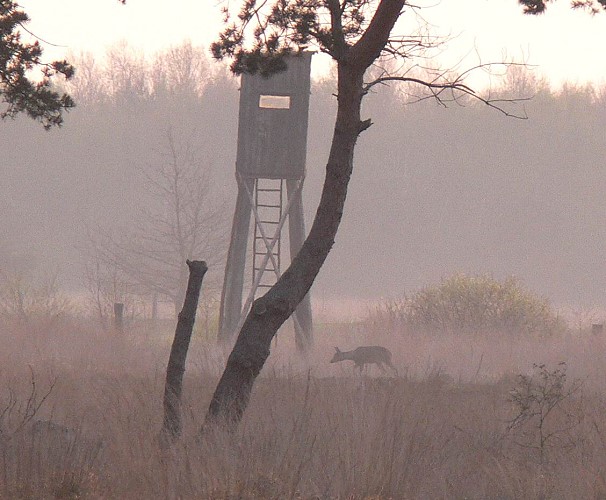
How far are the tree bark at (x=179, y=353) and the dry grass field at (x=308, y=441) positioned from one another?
135 millimetres

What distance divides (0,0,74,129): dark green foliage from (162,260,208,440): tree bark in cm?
281

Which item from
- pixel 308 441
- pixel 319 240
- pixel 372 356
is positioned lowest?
pixel 372 356

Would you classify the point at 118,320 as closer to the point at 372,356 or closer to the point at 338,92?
the point at 372,356

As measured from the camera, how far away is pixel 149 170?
6306 centimetres

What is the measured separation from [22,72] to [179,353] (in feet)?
11.9

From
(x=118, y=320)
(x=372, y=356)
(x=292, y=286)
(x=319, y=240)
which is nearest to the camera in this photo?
(x=292, y=286)

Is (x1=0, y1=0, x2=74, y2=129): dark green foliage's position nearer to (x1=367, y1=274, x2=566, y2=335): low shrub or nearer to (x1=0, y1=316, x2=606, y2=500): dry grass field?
(x1=0, y1=316, x2=606, y2=500): dry grass field

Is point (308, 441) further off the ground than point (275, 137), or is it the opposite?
point (275, 137)

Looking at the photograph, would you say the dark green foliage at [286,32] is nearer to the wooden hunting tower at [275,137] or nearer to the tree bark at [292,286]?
the tree bark at [292,286]

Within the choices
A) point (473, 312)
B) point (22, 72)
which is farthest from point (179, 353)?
point (473, 312)

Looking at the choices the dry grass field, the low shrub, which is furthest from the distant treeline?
the dry grass field

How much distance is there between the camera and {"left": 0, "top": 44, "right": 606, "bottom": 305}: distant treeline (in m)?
59.3

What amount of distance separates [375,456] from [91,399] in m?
5.01

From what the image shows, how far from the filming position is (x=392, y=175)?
63.8 m
